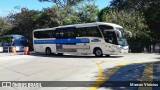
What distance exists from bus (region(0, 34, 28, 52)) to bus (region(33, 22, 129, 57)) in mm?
13086

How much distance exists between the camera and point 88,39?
27.2 metres

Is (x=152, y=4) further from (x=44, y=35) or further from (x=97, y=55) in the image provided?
(x=44, y=35)

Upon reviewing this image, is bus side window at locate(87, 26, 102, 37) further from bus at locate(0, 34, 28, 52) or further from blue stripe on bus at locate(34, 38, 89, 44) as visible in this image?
bus at locate(0, 34, 28, 52)

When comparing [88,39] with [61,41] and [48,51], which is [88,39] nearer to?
[61,41]

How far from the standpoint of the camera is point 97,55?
1057 inches

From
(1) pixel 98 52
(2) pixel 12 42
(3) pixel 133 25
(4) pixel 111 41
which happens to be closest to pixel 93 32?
(1) pixel 98 52

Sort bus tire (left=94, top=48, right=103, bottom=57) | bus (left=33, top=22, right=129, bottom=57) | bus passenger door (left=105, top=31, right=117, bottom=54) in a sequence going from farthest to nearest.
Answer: bus tire (left=94, top=48, right=103, bottom=57) → bus (left=33, top=22, right=129, bottom=57) → bus passenger door (left=105, top=31, right=117, bottom=54)

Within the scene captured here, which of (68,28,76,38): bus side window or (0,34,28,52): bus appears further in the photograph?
(0,34,28,52): bus

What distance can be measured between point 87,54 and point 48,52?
232 inches

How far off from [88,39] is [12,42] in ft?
68.2

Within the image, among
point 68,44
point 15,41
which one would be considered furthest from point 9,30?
point 68,44

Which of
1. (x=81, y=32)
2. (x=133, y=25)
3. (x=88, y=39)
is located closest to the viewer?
(x=88, y=39)

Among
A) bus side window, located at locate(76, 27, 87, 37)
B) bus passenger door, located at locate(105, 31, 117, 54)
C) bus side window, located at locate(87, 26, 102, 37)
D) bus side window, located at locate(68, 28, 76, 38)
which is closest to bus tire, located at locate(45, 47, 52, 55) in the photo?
bus side window, located at locate(68, 28, 76, 38)

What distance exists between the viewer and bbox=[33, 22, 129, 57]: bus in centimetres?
2567
